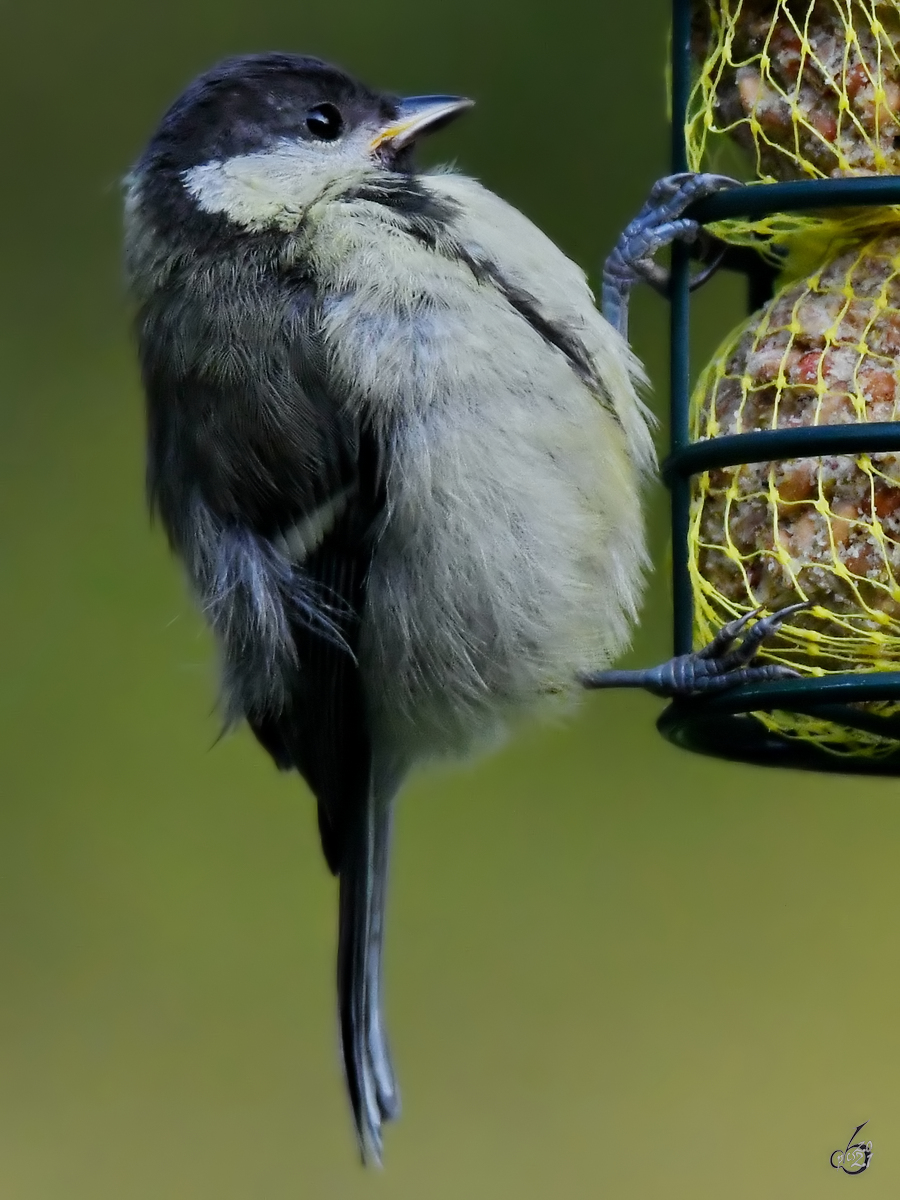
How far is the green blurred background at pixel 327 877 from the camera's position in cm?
350

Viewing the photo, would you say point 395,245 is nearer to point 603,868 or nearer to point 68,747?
point 603,868

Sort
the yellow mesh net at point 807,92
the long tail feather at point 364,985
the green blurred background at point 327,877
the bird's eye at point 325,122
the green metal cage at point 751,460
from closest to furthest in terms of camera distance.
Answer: the green metal cage at point 751,460 < the yellow mesh net at point 807,92 < the bird's eye at point 325,122 < the long tail feather at point 364,985 < the green blurred background at point 327,877

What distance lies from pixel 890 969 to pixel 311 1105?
1208mm

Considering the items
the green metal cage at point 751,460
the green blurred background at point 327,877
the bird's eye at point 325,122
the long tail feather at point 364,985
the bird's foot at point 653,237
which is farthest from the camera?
the green blurred background at point 327,877

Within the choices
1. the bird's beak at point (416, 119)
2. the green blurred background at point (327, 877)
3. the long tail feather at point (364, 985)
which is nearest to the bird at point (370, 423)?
the bird's beak at point (416, 119)

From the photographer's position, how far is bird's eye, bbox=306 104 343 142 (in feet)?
7.91

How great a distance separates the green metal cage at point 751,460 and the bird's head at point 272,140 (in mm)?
410

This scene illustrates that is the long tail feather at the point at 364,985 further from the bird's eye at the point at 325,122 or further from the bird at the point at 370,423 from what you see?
Result: the bird's eye at the point at 325,122

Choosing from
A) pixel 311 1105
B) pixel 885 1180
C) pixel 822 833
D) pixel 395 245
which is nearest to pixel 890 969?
pixel 822 833

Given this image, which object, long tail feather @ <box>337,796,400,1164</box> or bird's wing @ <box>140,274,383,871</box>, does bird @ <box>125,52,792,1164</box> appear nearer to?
bird's wing @ <box>140,274,383,871</box>

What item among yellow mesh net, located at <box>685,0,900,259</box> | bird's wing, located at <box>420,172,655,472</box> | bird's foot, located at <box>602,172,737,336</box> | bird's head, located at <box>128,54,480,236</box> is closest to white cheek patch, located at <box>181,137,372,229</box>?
bird's head, located at <box>128,54,480,236</box>

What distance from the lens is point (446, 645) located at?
2.29 metres

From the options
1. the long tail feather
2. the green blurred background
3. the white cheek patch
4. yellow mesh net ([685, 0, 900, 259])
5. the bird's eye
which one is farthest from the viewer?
the green blurred background

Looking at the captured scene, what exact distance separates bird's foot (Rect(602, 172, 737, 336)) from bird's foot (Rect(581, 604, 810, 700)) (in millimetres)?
476
